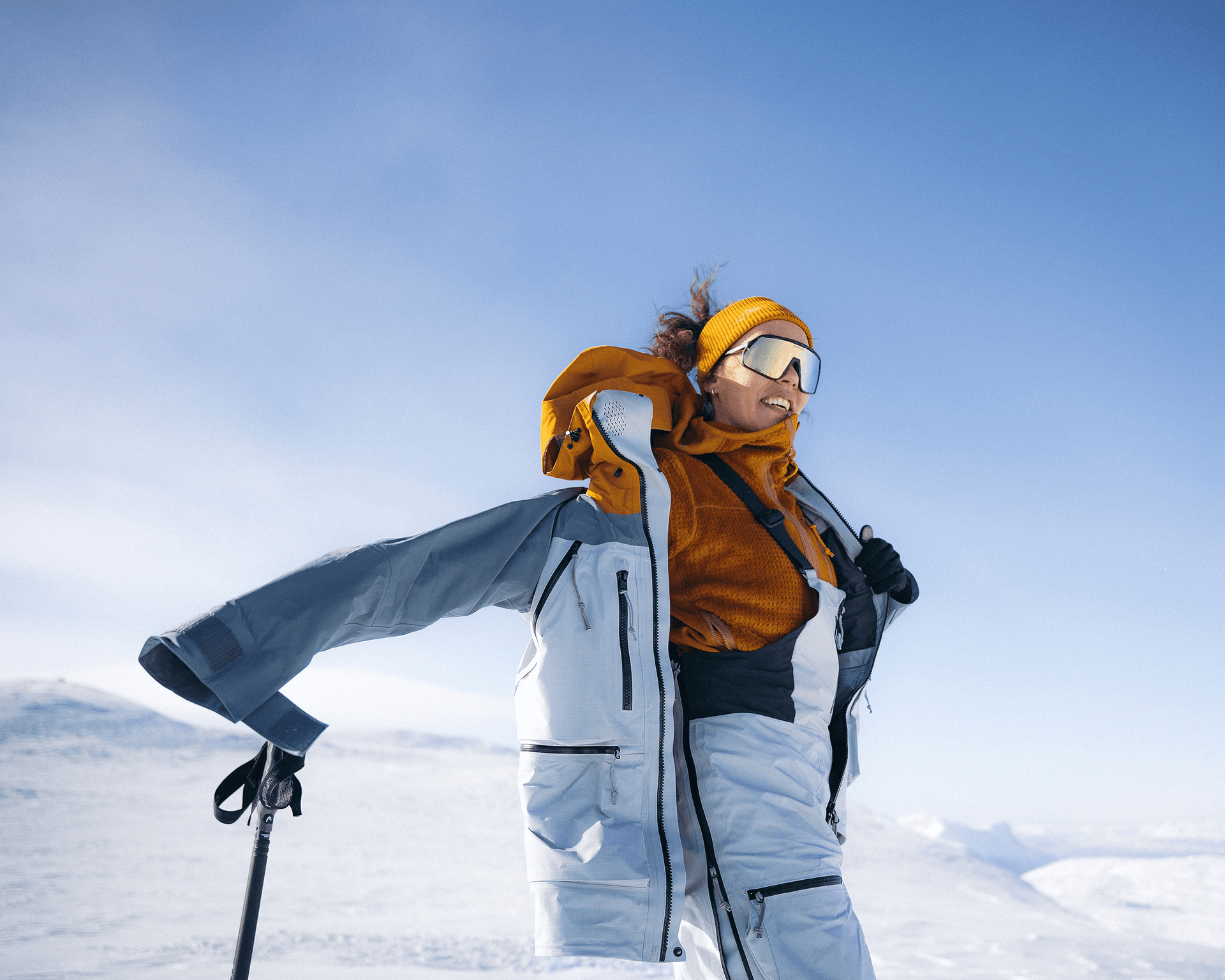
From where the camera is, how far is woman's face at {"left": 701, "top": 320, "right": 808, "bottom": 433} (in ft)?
7.03

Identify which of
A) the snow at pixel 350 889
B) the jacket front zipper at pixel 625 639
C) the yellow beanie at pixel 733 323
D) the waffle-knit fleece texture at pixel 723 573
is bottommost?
the snow at pixel 350 889

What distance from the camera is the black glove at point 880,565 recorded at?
2.16 m

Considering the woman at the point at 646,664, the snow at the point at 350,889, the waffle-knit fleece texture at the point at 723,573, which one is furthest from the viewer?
the snow at the point at 350,889

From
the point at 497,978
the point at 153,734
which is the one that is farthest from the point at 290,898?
the point at 153,734

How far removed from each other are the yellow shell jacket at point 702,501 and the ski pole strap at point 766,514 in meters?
0.02

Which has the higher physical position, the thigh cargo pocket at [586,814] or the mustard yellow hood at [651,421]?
the mustard yellow hood at [651,421]

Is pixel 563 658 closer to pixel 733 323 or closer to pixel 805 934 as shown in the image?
pixel 805 934

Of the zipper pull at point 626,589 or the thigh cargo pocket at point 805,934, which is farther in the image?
the zipper pull at point 626,589

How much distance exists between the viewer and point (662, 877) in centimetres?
156

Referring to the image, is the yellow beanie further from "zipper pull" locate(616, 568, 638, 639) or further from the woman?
"zipper pull" locate(616, 568, 638, 639)

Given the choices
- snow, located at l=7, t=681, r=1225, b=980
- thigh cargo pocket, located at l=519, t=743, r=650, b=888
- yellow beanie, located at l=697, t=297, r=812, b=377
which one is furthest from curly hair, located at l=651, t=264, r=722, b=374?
snow, located at l=7, t=681, r=1225, b=980

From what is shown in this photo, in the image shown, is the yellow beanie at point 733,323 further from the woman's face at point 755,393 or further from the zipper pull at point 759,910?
the zipper pull at point 759,910

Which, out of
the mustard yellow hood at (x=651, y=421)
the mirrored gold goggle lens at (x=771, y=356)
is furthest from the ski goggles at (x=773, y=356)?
the mustard yellow hood at (x=651, y=421)

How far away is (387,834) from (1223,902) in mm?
7041
